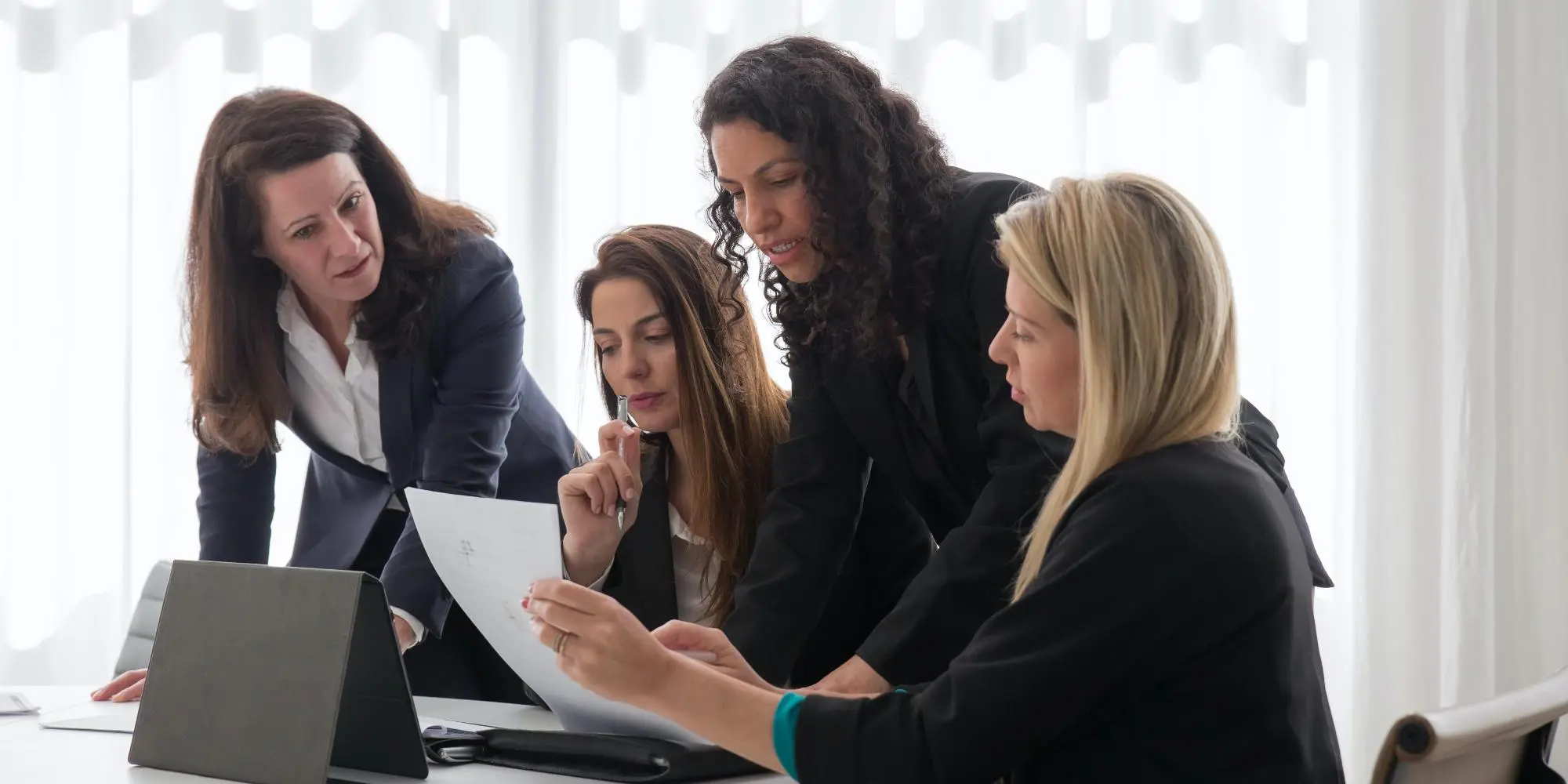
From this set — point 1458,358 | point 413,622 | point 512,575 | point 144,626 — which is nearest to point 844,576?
point 413,622

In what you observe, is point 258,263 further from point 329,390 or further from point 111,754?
point 111,754

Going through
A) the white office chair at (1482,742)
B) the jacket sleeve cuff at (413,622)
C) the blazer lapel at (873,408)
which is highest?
the blazer lapel at (873,408)

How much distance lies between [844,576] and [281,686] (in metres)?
0.84

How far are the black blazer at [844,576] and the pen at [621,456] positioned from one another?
7 cm

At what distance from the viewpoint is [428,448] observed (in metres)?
1.87

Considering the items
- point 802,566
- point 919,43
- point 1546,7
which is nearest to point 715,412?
point 802,566

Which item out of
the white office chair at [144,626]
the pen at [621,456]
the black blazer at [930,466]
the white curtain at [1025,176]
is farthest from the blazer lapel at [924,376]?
the white curtain at [1025,176]

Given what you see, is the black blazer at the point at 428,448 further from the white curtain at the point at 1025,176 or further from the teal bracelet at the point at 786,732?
the white curtain at the point at 1025,176

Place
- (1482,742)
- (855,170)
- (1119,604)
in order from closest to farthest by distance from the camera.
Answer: (1482,742), (1119,604), (855,170)

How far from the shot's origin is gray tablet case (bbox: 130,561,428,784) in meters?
1.18

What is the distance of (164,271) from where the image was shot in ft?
10.2

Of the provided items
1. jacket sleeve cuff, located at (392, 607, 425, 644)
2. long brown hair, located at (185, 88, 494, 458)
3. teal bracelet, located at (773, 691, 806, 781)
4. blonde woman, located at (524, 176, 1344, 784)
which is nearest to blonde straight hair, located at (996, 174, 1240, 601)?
blonde woman, located at (524, 176, 1344, 784)

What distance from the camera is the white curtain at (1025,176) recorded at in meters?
3.09

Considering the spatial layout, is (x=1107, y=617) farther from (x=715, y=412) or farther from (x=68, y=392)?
(x=68, y=392)
